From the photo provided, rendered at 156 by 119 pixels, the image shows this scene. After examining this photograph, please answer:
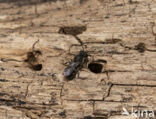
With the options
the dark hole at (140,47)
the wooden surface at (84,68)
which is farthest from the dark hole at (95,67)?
the dark hole at (140,47)

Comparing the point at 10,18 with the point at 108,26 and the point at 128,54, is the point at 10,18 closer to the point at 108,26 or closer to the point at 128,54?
the point at 108,26

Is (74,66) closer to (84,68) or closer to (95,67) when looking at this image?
A: (84,68)

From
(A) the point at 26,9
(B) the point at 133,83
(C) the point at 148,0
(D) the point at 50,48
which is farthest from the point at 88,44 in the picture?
(A) the point at 26,9

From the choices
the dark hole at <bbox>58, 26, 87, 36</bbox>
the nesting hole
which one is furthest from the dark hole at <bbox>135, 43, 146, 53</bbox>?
the nesting hole

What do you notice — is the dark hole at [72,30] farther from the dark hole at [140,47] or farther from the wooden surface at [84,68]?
the dark hole at [140,47]

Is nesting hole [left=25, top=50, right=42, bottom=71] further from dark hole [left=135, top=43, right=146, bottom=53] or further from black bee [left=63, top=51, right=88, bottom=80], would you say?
dark hole [left=135, top=43, right=146, bottom=53]

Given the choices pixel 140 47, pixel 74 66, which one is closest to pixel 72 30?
pixel 74 66
